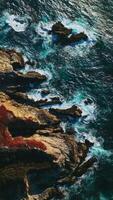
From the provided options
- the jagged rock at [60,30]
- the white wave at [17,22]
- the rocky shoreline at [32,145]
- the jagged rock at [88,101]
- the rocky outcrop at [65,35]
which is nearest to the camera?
the rocky shoreline at [32,145]

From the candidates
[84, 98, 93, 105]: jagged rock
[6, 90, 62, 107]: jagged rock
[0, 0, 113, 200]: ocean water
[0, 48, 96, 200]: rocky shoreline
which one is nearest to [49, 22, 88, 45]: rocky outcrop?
[0, 0, 113, 200]: ocean water

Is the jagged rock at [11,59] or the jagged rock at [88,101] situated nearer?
the jagged rock at [88,101]

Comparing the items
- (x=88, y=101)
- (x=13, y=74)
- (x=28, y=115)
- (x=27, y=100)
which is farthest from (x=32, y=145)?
(x=13, y=74)

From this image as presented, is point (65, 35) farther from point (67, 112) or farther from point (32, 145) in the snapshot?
point (32, 145)

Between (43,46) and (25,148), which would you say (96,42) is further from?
(25,148)

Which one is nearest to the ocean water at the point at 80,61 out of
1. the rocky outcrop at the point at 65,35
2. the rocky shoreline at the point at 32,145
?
the rocky outcrop at the point at 65,35

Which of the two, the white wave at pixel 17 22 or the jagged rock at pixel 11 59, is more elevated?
the white wave at pixel 17 22

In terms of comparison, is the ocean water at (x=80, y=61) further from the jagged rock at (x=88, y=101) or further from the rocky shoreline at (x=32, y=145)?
the rocky shoreline at (x=32, y=145)
